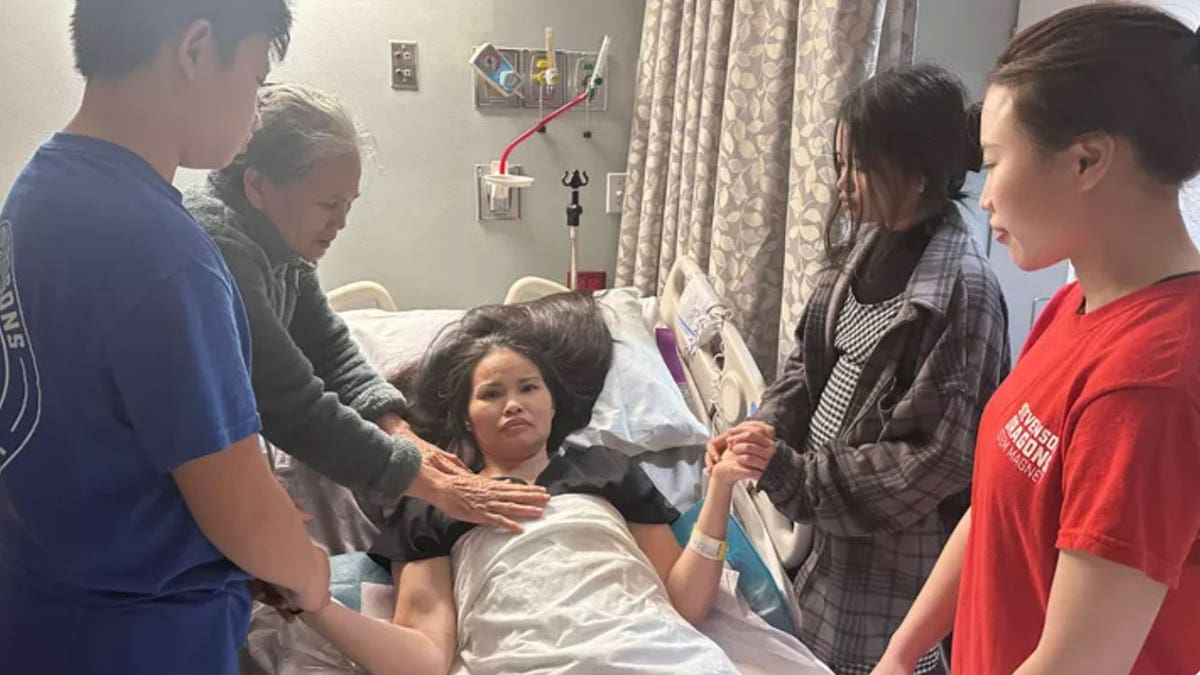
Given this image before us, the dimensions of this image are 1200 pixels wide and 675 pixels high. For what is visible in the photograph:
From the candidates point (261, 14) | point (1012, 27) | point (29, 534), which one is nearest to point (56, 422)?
point (29, 534)

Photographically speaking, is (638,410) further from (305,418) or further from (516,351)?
(305,418)

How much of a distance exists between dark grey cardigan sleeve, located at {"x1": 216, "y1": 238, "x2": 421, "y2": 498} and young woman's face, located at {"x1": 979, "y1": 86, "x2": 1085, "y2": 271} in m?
0.88

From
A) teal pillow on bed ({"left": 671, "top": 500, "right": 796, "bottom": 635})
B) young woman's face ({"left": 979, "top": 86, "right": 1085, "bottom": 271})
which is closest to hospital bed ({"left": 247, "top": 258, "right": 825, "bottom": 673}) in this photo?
teal pillow on bed ({"left": 671, "top": 500, "right": 796, "bottom": 635})

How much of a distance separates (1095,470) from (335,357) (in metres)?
1.27

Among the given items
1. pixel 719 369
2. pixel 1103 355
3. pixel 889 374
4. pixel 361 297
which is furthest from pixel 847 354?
pixel 361 297

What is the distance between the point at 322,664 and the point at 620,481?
603 mm

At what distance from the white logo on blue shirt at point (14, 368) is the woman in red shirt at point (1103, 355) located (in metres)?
0.87

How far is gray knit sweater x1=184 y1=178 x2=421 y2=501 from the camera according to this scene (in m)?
1.24

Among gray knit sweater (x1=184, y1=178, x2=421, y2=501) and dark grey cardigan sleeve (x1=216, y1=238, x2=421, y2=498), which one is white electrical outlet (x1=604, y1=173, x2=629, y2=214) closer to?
gray knit sweater (x1=184, y1=178, x2=421, y2=501)

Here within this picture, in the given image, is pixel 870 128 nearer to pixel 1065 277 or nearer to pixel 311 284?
pixel 311 284

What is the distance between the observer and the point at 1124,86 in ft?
2.56

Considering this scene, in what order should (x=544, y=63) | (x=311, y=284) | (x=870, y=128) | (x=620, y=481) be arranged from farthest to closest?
(x=544, y=63)
(x=620, y=481)
(x=311, y=284)
(x=870, y=128)

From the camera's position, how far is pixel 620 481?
68.5 inches

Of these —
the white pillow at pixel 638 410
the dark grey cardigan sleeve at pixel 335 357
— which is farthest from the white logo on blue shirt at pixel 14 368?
the white pillow at pixel 638 410
